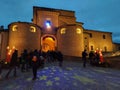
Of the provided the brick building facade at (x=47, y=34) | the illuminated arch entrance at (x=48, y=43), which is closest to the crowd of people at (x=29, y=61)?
the brick building facade at (x=47, y=34)

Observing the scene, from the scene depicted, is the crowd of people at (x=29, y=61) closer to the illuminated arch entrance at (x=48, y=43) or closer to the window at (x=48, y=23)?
the illuminated arch entrance at (x=48, y=43)

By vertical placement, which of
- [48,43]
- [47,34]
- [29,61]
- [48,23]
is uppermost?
[48,23]

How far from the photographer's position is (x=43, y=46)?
42562mm

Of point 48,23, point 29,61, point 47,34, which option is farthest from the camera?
point 48,23

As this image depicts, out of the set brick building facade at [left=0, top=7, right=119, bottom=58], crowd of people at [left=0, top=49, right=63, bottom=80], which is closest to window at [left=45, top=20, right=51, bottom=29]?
brick building facade at [left=0, top=7, right=119, bottom=58]

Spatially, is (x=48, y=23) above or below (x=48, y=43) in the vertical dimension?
above

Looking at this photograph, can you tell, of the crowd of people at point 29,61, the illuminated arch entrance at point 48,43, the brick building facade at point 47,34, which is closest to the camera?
the crowd of people at point 29,61

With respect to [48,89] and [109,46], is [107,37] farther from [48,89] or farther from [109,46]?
[48,89]

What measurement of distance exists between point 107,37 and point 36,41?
2348cm

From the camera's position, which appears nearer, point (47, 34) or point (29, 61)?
point (29, 61)

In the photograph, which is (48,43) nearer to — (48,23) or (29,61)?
(48,23)

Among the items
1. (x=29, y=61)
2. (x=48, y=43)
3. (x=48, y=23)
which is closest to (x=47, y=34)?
(x=48, y=43)

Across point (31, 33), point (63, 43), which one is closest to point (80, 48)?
point (63, 43)

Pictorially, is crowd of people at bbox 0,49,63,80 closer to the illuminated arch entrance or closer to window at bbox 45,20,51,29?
the illuminated arch entrance
